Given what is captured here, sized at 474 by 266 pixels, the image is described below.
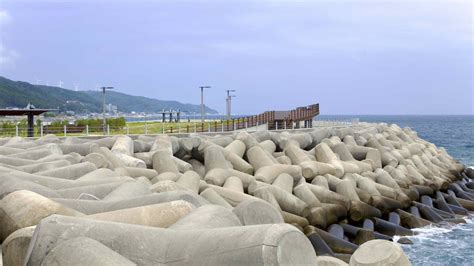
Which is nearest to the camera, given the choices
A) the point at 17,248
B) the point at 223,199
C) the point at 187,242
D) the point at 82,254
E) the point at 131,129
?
the point at 82,254

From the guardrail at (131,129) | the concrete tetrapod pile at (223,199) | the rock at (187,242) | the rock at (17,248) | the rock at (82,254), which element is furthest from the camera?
the guardrail at (131,129)

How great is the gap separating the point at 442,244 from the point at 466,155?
34308mm

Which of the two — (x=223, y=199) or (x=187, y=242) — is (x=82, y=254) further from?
(x=223, y=199)

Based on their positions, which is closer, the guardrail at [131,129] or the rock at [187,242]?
the rock at [187,242]

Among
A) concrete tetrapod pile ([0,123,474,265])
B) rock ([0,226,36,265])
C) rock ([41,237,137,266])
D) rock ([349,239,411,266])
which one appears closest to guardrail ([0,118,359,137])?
concrete tetrapod pile ([0,123,474,265])

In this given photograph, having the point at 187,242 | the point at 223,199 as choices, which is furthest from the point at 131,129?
the point at 187,242

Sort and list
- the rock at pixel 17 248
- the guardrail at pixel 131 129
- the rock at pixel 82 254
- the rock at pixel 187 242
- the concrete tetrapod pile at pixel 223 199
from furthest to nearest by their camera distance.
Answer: the guardrail at pixel 131 129, the rock at pixel 17 248, the concrete tetrapod pile at pixel 223 199, the rock at pixel 82 254, the rock at pixel 187 242

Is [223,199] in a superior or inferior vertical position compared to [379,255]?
inferior

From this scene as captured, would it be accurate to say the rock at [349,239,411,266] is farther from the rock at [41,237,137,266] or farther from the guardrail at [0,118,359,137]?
the guardrail at [0,118,359,137]

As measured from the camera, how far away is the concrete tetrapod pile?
4258mm

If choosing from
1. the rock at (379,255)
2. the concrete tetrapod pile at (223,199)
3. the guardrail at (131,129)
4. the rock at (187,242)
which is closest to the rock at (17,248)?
the concrete tetrapod pile at (223,199)

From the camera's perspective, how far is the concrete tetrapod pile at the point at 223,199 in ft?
14.0

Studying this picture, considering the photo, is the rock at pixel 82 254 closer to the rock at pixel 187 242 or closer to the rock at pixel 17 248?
the rock at pixel 187 242

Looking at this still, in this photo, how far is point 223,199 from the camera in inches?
410
